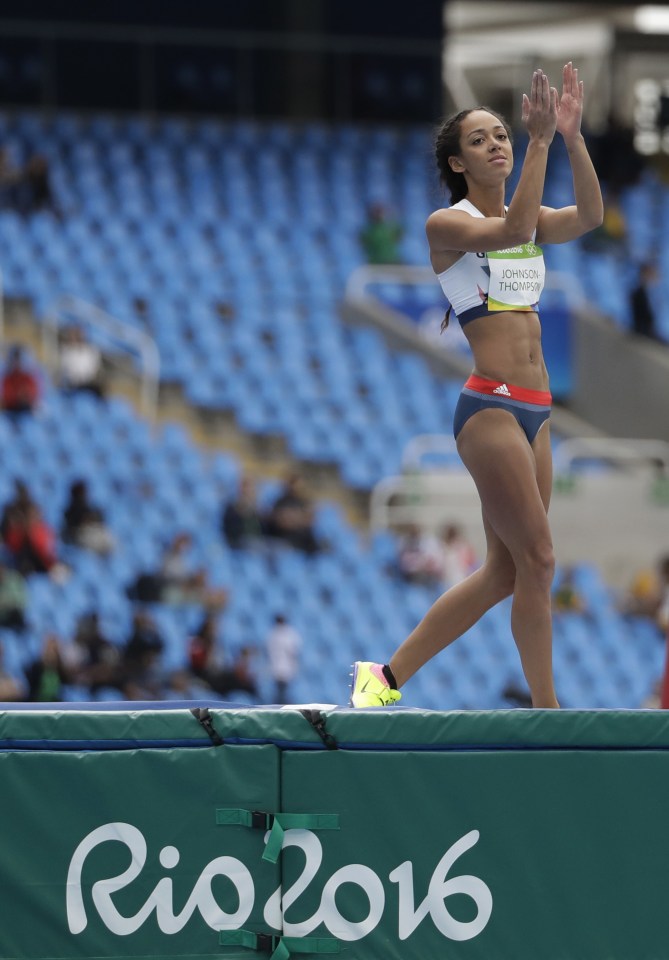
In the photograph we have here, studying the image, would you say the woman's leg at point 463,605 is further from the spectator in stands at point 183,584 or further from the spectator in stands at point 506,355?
the spectator in stands at point 183,584

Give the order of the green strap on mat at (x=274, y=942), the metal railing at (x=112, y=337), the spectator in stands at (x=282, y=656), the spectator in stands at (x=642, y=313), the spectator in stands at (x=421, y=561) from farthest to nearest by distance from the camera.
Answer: the spectator in stands at (x=642, y=313) < the metal railing at (x=112, y=337) < the spectator in stands at (x=421, y=561) < the spectator in stands at (x=282, y=656) < the green strap on mat at (x=274, y=942)

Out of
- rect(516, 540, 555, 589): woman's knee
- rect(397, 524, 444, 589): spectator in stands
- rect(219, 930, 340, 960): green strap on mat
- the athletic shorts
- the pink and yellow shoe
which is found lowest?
rect(397, 524, 444, 589): spectator in stands

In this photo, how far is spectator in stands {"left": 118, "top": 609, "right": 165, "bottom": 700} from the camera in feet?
37.6

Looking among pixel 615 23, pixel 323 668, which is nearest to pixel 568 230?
pixel 323 668

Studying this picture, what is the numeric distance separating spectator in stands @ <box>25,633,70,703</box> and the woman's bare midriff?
699 cm

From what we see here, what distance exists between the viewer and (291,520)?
13531mm

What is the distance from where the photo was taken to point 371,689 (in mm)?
5184

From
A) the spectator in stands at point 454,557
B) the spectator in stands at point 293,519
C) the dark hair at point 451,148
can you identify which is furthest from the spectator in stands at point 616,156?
the dark hair at point 451,148

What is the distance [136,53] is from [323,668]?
905 cm

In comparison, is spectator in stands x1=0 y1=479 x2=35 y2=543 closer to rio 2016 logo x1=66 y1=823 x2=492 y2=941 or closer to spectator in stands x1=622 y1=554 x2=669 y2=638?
spectator in stands x1=622 y1=554 x2=669 y2=638

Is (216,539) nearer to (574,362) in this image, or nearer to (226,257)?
(226,257)

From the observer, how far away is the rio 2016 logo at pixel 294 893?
13.3 ft

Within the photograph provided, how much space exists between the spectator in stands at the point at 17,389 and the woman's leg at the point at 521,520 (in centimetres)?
943

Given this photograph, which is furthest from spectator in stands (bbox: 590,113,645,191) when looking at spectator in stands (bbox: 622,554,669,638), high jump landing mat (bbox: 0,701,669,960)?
high jump landing mat (bbox: 0,701,669,960)
